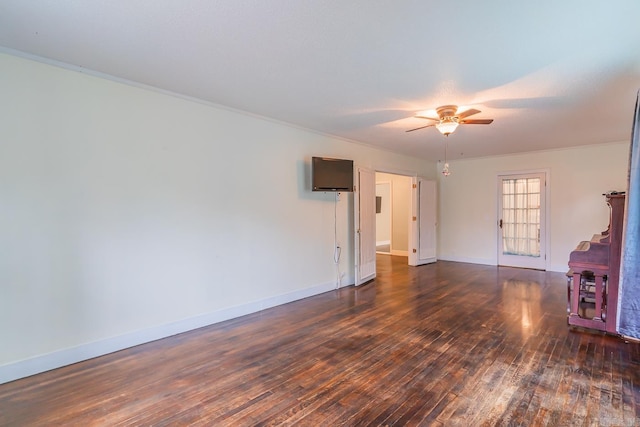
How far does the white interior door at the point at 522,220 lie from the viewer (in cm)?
664

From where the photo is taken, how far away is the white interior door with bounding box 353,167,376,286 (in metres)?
5.42

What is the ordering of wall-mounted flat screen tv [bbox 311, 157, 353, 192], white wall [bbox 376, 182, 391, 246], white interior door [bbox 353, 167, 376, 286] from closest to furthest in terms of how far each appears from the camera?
wall-mounted flat screen tv [bbox 311, 157, 353, 192] → white interior door [bbox 353, 167, 376, 286] → white wall [bbox 376, 182, 391, 246]

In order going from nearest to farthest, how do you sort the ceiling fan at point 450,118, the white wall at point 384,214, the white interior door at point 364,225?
the ceiling fan at point 450,118
the white interior door at point 364,225
the white wall at point 384,214

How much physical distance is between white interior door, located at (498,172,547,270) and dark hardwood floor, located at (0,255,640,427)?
3.13 metres

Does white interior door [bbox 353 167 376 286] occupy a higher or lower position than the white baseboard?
higher

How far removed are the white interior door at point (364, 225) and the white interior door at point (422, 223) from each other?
1.75 m

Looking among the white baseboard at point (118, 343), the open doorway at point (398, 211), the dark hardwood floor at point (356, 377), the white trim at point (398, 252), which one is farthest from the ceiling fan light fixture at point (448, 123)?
the white trim at point (398, 252)

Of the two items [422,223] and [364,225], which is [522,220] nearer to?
[422,223]

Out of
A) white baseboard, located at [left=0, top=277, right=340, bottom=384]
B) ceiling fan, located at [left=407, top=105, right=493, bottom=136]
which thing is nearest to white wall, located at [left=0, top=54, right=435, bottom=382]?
white baseboard, located at [left=0, top=277, right=340, bottom=384]

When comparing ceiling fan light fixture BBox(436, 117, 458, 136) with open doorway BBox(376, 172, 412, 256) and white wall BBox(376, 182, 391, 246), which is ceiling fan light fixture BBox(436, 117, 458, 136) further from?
white wall BBox(376, 182, 391, 246)

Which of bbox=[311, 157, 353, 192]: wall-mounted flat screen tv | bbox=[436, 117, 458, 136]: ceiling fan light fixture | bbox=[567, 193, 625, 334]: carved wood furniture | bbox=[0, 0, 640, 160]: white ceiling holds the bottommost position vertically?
bbox=[567, 193, 625, 334]: carved wood furniture

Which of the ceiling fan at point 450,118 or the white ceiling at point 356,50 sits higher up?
the white ceiling at point 356,50

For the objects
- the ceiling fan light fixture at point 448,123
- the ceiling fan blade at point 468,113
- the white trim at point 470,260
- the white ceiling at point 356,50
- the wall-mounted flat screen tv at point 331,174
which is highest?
the white ceiling at point 356,50

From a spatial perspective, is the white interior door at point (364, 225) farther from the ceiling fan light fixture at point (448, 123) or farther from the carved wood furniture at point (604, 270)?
the carved wood furniture at point (604, 270)
